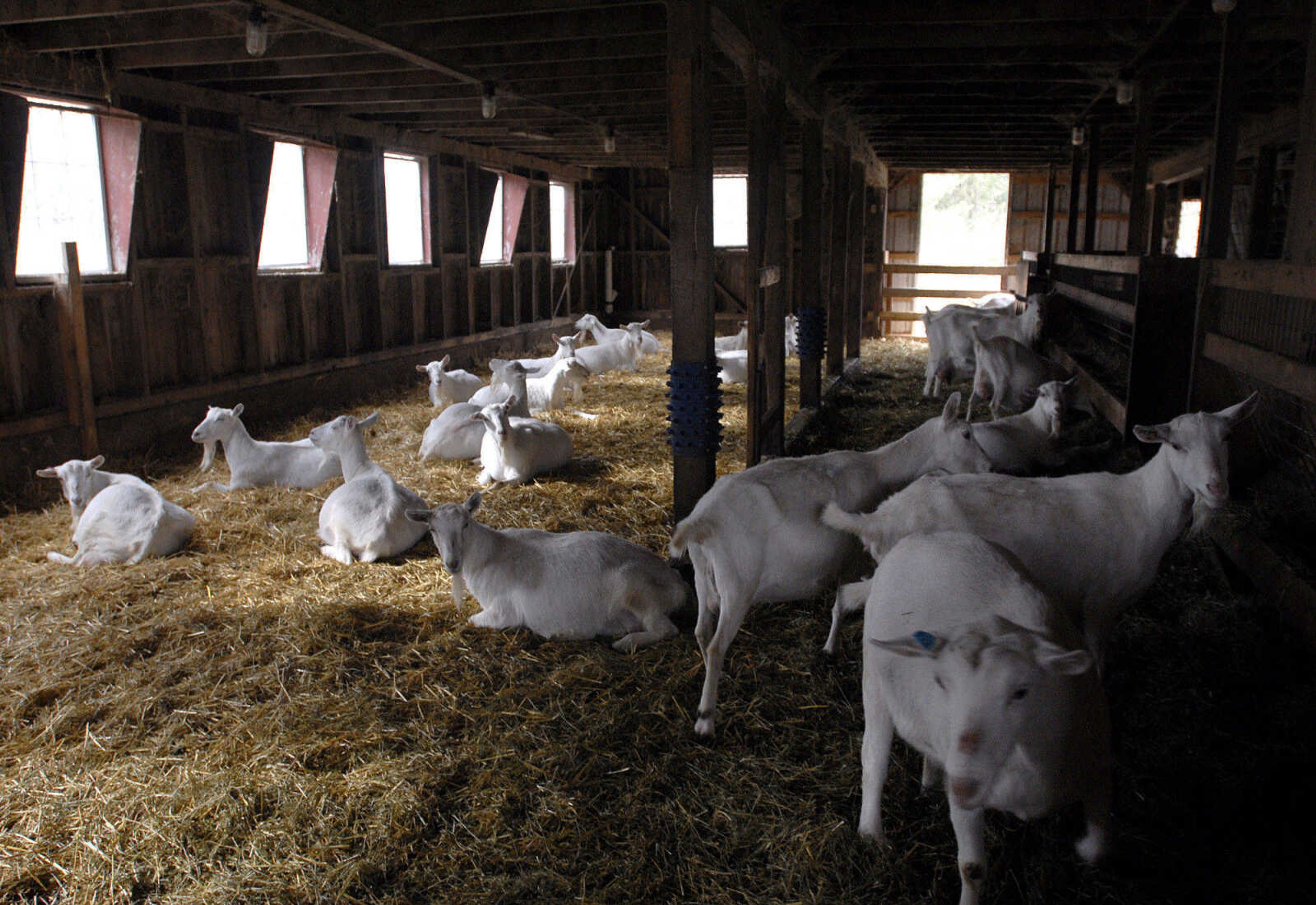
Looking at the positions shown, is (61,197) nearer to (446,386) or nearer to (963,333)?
(446,386)

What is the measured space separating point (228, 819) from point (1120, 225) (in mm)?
25612

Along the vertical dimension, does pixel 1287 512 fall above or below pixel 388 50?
below

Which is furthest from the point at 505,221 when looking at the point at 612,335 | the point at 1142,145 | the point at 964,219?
the point at 964,219

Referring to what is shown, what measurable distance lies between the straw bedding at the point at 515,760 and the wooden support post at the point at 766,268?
2.51m

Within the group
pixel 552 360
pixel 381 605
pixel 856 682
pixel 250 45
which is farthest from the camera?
pixel 552 360

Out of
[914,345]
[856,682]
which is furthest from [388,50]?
[914,345]

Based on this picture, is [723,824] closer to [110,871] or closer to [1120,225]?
[110,871]

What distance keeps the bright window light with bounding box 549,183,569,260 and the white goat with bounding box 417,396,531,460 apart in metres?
12.5

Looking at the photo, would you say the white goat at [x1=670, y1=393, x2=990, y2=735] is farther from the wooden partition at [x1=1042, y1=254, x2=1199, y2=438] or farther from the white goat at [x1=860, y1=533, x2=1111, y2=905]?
the wooden partition at [x1=1042, y1=254, x2=1199, y2=438]

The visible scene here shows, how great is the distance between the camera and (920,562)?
3.33 metres

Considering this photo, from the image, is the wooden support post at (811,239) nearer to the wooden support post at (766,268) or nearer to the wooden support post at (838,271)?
the wooden support post at (766,268)

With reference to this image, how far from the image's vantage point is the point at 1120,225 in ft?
78.1

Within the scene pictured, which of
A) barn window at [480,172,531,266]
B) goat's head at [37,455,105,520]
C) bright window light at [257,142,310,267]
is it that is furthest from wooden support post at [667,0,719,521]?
barn window at [480,172,531,266]

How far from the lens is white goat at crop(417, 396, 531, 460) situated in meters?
9.38
